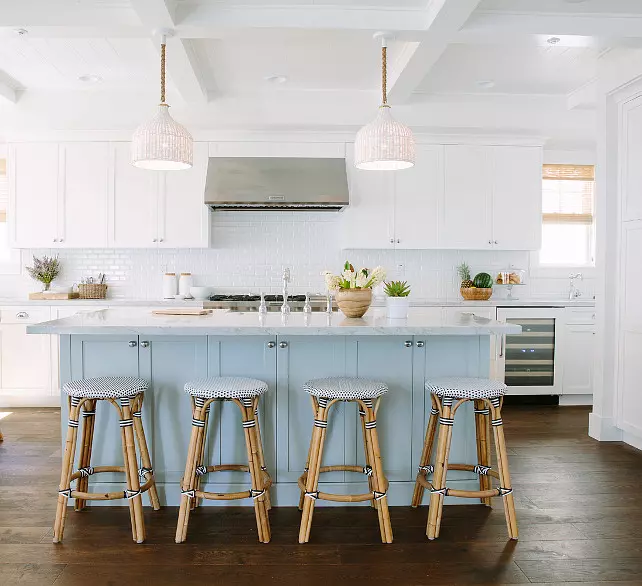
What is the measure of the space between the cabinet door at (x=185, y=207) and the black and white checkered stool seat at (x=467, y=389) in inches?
130

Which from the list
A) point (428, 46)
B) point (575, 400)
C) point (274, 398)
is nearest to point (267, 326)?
point (274, 398)

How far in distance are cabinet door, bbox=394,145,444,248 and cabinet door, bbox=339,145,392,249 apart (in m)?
0.08

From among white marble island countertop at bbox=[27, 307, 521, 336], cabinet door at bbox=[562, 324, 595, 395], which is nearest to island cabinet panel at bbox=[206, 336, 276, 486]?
white marble island countertop at bbox=[27, 307, 521, 336]

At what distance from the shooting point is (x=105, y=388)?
9.00 feet

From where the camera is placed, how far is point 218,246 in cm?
593

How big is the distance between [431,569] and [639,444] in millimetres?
2433

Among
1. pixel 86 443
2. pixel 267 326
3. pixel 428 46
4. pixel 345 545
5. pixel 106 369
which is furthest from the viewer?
pixel 428 46

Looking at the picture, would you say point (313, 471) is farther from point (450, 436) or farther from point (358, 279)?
point (358, 279)

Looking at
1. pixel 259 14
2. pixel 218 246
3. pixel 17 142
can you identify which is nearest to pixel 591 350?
pixel 218 246

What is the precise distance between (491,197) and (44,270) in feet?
14.1

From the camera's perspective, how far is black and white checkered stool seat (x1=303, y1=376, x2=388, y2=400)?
8.89 feet

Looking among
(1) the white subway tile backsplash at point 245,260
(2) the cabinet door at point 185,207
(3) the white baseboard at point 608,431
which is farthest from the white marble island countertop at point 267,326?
(1) the white subway tile backsplash at point 245,260

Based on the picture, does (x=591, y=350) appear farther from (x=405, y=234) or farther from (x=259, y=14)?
(x=259, y=14)

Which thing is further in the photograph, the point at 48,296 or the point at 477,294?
the point at 477,294
